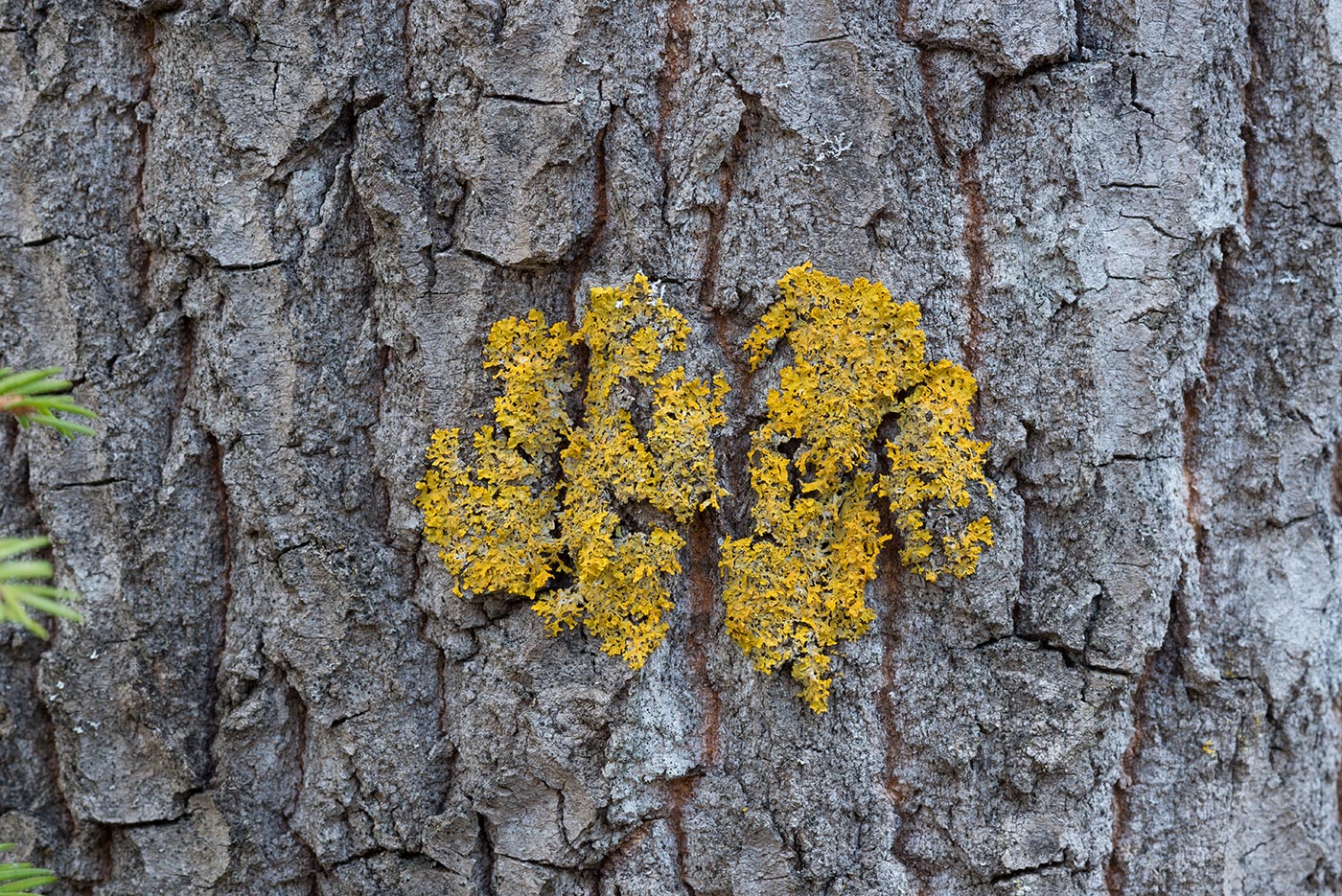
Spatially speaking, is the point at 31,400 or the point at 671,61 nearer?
the point at 31,400

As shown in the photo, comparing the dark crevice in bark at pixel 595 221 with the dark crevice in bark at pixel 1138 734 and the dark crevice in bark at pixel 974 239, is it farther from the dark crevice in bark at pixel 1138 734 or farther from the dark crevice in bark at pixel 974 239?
the dark crevice in bark at pixel 1138 734

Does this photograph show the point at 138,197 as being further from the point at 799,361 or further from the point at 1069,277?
the point at 1069,277

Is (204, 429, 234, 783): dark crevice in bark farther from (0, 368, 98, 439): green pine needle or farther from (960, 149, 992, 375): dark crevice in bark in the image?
(960, 149, 992, 375): dark crevice in bark

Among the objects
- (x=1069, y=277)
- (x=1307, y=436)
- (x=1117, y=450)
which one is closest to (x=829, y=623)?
(x=1117, y=450)

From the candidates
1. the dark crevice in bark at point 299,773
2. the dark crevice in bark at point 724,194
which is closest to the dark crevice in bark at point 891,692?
the dark crevice in bark at point 724,194

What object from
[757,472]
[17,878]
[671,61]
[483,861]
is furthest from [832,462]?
[17,878]

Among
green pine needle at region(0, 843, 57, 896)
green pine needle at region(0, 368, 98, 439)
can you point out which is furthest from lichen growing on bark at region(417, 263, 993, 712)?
green pine needle at region(0, 843, 57, 896)

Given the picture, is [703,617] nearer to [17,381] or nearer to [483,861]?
[483,861]
